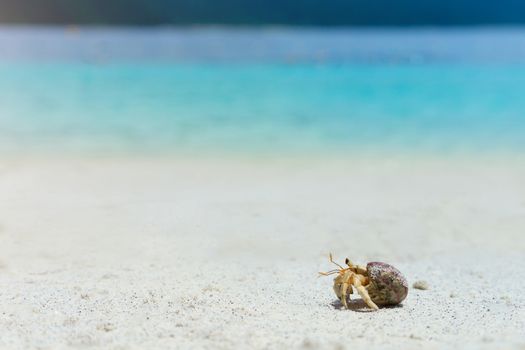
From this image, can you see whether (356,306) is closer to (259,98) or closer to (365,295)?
(365,295)

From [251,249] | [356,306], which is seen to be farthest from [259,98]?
[356,306]

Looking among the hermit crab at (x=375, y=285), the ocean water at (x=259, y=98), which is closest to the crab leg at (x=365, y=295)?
the hermit crab at (x=375, y=285)

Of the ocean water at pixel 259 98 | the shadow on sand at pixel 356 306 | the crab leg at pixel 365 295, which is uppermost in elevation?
the crab leg at pixel 365 295

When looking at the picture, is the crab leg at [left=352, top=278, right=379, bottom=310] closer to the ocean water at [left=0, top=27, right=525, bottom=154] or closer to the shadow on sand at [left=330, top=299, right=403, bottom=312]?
the shadow on sand at [left=330, top=299, right=403, bottom=312]

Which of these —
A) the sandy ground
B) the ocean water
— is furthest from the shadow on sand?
→ the ocean water

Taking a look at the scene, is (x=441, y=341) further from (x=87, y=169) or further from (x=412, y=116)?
(x=412, y=116)

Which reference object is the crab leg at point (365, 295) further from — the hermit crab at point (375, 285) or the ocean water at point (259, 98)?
the ocean water at point (259, 98)

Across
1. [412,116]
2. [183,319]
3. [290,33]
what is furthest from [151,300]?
[290,33]
